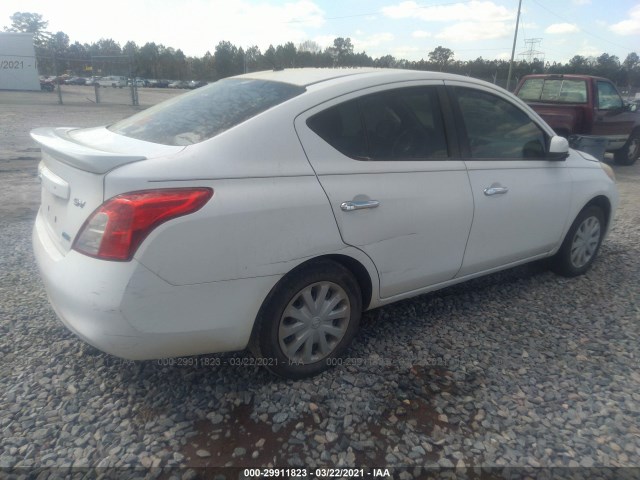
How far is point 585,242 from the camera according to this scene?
4320 millimetres

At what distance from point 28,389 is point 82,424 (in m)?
0.47

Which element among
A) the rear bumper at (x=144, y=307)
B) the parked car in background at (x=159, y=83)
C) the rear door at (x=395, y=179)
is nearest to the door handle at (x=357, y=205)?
the rear door at (x=395, y=179)

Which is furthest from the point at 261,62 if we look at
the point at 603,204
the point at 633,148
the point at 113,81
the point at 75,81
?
the point at 603,204

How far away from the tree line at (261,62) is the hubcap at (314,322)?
23.6m

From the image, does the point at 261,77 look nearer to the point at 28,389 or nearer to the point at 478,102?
the point at 478,102

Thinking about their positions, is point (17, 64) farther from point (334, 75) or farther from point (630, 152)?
point (334, 75)

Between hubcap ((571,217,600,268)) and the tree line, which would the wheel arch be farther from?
the tree line

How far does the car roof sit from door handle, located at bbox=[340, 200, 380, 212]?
0.73m

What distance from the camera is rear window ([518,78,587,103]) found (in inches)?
392

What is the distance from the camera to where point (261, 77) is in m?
3.15

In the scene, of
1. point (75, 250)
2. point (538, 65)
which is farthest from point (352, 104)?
point (538, 65)

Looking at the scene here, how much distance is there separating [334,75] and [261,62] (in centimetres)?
4214

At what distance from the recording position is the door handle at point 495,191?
3.29m

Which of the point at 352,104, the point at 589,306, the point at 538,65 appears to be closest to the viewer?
the point at 352,104
